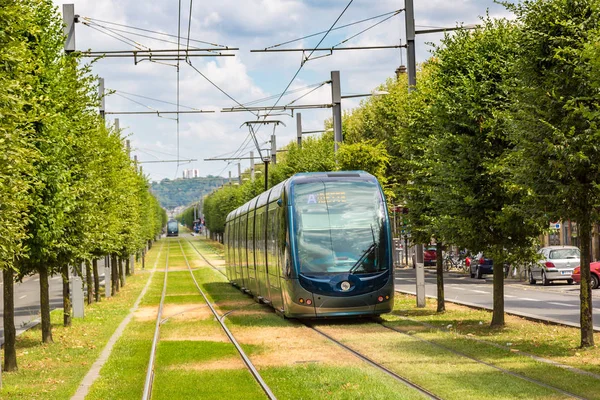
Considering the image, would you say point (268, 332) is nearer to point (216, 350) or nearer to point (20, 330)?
point (216, 350)

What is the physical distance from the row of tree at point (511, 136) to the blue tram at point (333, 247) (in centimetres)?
154

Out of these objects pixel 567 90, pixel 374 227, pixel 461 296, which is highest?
pixel 567 90

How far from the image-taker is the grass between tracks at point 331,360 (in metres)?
12.8

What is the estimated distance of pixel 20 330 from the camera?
86.1 feet

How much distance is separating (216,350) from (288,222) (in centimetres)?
545

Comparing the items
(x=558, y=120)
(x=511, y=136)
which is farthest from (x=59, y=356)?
(x=558, y=120)

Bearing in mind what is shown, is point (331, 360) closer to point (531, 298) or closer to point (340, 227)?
point (340, 227)

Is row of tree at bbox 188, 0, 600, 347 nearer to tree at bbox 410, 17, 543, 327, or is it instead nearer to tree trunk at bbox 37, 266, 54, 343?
tree at bbox 410, 17, 543, 327

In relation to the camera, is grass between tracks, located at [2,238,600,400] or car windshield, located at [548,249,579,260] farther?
car windshield, located at [548,249,579,260]

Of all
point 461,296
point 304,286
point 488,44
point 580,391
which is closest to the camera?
point 580,391

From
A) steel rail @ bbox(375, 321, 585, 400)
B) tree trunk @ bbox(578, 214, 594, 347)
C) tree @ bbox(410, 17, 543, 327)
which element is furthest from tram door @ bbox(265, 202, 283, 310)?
tree trunk @ bbox(578, 214, 594, 347)

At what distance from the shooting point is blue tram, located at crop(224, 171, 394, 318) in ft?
73.5

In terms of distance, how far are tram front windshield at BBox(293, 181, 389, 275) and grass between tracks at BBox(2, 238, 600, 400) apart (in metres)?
1.47

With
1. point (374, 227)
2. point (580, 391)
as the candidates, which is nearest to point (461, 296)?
point (374, 227)
